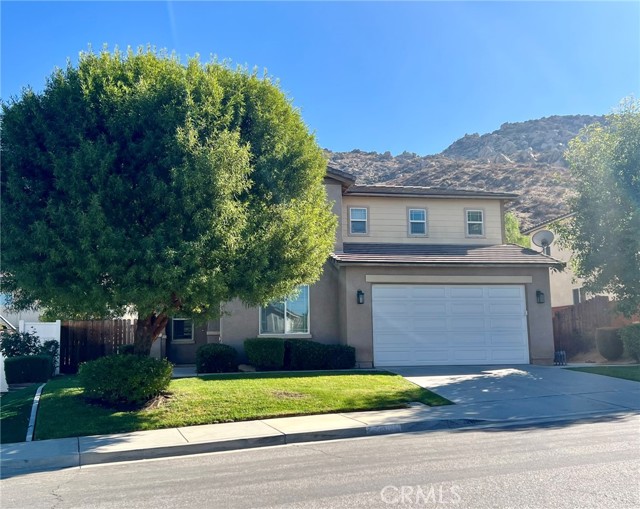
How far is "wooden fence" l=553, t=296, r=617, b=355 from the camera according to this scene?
874 inches

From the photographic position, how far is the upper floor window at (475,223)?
2184cm

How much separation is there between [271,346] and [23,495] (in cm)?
1064

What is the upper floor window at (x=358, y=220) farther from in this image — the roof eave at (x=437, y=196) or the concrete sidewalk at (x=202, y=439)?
the concrete sidewalk at (x=202, y=439)

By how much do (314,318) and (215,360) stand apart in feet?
11.4

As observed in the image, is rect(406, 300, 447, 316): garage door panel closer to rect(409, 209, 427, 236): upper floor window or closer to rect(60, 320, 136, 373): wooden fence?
rect(409, 209, 427, 236): upper floor window

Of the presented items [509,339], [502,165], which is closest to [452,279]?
[509,339]

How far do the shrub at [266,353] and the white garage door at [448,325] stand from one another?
9.80 ft

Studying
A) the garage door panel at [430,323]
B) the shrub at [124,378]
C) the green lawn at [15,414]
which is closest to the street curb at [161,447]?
the green lawn at [15,414]

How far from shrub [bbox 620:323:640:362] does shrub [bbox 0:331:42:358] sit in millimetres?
18022

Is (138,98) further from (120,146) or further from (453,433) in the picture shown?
(453,433)

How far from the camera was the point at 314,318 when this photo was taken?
62.4 ft

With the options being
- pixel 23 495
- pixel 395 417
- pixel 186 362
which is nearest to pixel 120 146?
pixel 23 495

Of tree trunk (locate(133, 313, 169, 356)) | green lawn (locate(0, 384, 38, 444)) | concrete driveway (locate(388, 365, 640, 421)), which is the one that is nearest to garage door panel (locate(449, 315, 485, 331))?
concrete driveway (locate(388, 365, 640, 421))

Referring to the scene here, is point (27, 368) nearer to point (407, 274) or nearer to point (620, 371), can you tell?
point (407, 274)
